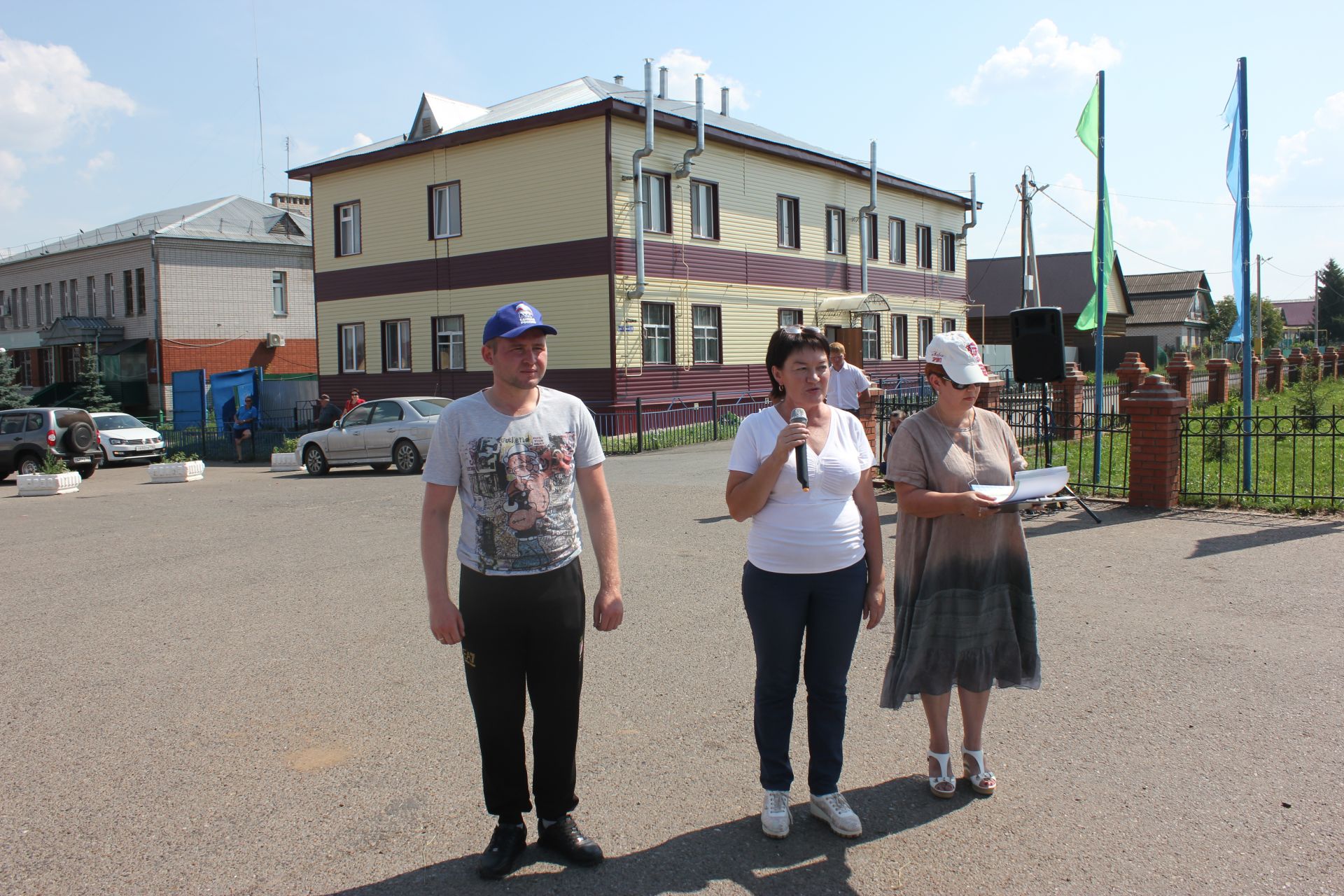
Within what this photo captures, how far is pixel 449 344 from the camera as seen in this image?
85.3ft

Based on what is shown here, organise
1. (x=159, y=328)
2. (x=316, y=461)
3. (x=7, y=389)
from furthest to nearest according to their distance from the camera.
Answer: (x=159, y=328) → (x=7, y=389) → (x=316, y=461)

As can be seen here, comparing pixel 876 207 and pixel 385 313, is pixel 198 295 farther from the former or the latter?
pixel 876 207

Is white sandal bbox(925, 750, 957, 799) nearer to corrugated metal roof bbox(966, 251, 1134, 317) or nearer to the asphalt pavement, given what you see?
the asphalt pavement

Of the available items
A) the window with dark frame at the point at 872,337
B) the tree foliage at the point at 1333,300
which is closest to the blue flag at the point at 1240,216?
the window with dark frame at the point at 872,337

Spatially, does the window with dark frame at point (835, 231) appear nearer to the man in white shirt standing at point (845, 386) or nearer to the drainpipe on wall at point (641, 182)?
the drainpipe on wall at point (641, 182)

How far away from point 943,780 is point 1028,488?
1188mm

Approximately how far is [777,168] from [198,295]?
25.2m

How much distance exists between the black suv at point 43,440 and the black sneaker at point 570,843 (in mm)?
20589

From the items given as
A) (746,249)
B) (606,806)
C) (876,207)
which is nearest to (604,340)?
(746,249)

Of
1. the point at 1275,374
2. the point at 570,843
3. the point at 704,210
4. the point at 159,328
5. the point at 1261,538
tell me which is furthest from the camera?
the point at 159,328

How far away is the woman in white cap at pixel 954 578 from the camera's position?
3.68m

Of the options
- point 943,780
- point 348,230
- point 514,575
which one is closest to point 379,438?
point 348,230

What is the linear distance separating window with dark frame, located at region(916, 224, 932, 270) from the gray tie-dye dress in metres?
31.6

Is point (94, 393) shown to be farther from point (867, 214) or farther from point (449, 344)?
point (867, 214)
